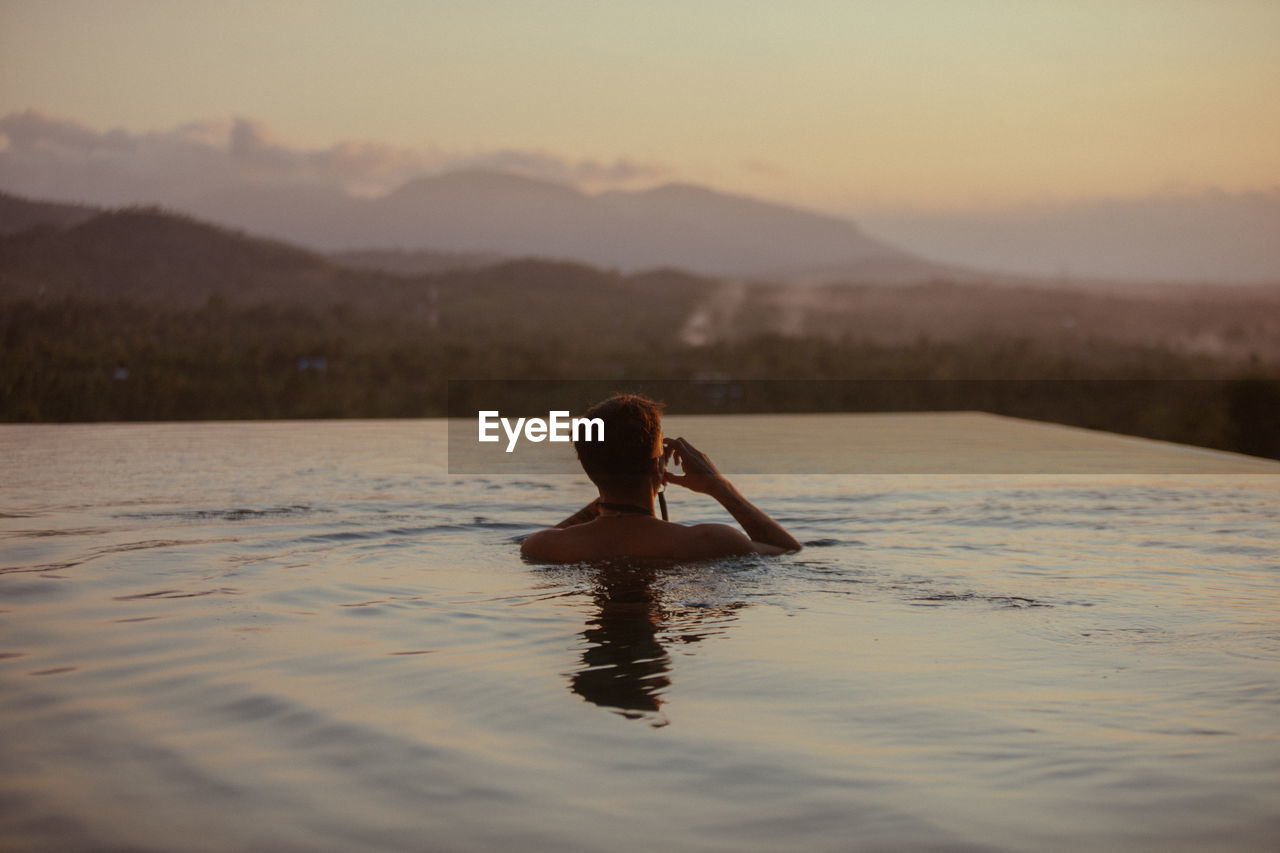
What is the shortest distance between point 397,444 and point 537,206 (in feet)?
112

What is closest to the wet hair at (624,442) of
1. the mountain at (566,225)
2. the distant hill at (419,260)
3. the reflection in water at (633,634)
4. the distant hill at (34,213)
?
the reflection in water at (633,634)

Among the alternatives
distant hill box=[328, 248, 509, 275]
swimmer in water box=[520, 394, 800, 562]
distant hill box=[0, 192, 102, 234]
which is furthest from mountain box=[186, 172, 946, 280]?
swimmer in water box=[520, 394, 800, 562]

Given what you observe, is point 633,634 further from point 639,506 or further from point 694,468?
point 694,468

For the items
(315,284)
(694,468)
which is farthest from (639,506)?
(315,284)

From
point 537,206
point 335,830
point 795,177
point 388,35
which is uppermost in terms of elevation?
point 537,206

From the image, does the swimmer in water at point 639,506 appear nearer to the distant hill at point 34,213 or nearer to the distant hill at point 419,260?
the distant hill at point 34,213

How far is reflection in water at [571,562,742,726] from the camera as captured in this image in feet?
7.48

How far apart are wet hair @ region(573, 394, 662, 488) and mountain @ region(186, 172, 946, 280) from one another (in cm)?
2518

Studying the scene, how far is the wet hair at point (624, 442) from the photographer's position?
342cm

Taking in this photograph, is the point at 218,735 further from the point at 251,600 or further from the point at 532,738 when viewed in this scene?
the point at 251,600

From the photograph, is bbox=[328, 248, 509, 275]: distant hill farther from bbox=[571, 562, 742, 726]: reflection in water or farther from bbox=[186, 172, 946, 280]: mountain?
bbox=[571, 562, 742, 726]: reflection in water

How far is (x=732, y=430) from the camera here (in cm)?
1066

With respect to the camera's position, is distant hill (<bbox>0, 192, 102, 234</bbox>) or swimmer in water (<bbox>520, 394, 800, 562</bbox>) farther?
distant hill (<bbox>0, 192, 102, 234</bbox>)

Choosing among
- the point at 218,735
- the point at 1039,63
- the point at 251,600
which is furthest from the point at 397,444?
the point at 1039,63
